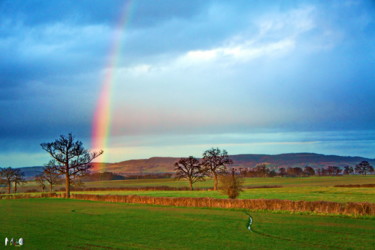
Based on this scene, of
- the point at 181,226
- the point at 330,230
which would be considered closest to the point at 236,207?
the point at 181,226

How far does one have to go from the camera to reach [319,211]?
33.4 meters

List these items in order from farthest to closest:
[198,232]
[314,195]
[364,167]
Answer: [364,167] < [314,195] < [198,232]

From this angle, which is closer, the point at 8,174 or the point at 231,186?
the point at 231,186

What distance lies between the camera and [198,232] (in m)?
24.8

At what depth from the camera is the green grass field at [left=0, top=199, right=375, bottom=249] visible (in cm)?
2005

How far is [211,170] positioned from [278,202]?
5490 centimetres

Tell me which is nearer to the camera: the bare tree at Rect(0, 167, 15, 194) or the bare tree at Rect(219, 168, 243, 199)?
the bare tree at Rect(219, 168, 243, 199)

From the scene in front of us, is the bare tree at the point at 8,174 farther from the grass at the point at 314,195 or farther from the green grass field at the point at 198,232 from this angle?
the green grass field at the point at 198,232

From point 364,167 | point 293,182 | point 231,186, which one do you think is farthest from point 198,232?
point 364,167

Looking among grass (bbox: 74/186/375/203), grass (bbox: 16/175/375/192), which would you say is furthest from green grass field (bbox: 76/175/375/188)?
grass (bbox: 74/186/375/203)

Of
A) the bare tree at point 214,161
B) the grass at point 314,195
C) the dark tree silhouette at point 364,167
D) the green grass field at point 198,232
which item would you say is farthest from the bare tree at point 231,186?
the dark tree silhouette at point 364,167

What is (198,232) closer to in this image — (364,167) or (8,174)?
(8,174)

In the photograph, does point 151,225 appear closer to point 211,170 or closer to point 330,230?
point 330,230

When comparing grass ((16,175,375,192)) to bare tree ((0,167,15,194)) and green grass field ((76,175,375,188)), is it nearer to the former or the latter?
green grass field ((76,175,375,188))
